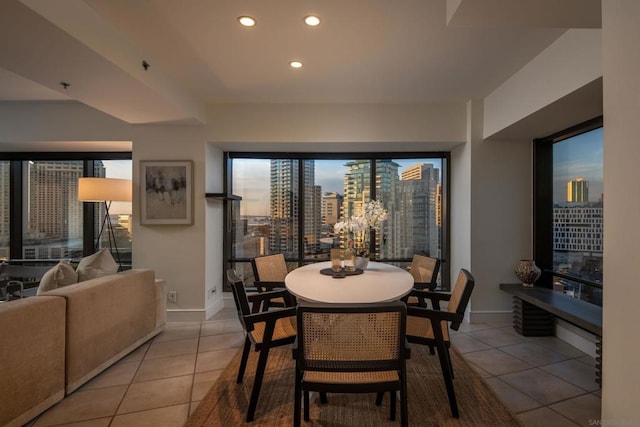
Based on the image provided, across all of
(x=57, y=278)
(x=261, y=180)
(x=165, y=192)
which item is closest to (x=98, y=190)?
(x=165, y=192)

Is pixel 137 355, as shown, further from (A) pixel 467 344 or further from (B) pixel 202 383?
(A) pixel 467 344

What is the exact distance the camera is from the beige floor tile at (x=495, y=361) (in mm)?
2652

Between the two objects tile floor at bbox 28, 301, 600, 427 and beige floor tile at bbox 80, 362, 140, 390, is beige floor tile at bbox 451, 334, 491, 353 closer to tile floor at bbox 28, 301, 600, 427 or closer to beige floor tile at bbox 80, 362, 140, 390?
tile floor at bbox 28, 301, 600, 427

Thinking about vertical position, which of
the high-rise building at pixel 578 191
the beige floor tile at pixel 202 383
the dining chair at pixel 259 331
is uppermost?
the high-rise building at pixel 578 191

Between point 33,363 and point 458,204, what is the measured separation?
4.22 metres

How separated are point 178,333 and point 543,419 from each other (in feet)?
10.8

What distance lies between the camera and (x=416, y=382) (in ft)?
8.05

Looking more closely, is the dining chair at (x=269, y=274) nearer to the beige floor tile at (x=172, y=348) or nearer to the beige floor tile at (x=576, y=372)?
the beige floor tile at (x=172, y=348)

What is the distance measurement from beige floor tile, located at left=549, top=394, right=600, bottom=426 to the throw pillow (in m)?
3.59

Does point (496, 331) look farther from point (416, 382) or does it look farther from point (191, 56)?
point (191, 56)

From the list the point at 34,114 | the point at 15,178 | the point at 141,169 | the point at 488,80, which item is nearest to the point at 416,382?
the point at 488,80

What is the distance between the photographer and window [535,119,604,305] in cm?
292

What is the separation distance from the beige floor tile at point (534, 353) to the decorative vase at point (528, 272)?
65 centimetres

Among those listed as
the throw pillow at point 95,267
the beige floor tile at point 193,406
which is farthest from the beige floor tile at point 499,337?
the throw pillow at point 95,267
